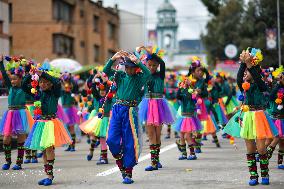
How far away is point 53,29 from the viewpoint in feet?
149

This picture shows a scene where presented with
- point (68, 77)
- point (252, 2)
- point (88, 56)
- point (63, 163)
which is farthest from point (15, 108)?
point (88, 56)

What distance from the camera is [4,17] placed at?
29.2m

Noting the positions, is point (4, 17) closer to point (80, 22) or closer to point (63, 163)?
point (63, 163)

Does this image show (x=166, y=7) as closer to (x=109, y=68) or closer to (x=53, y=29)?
(x=53, y=29)

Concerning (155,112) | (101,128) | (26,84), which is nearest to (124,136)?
(155,112)

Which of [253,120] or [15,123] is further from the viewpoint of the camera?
[15,123]

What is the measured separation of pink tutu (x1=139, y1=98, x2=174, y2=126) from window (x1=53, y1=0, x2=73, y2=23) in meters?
34.2

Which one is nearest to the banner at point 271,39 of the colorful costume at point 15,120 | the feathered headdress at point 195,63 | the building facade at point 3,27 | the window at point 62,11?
the window at point 62,11

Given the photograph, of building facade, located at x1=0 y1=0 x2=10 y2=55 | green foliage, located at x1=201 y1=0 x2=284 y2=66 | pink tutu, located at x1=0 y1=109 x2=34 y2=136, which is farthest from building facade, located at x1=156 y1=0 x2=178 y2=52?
pink tutu, located at x1=0 y1=109 x2=34 y2=136

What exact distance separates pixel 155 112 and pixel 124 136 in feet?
6.21

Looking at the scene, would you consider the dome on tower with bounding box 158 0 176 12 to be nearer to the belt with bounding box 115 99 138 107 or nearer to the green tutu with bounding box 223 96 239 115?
the green tutu with bounding box 223 96 239 115

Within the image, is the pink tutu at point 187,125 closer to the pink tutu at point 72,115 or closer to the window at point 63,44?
the pink tutu at point 72,115

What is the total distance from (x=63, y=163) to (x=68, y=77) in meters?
5.00

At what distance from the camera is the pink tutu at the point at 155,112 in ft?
39.3
